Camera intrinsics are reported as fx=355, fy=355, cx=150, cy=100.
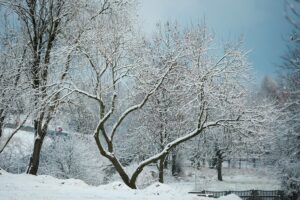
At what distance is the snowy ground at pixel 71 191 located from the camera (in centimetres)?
962

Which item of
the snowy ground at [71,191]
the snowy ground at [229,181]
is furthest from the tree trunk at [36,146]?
the snowy ground at [229,181]

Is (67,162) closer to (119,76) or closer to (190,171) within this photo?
(119,76)

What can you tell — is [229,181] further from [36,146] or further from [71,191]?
[71,191]

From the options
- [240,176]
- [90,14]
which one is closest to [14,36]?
[90,14]

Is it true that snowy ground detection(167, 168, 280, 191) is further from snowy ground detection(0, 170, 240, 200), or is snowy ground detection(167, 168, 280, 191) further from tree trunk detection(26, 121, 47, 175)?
snowy ground detection(0, 170, 240, 200)

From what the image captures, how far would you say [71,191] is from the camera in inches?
436

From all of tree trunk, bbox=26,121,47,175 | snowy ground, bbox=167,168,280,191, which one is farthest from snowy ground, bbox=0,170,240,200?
snowy ground, bbox=167,168,280,191

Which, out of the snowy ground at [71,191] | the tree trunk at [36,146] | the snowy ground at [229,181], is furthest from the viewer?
the snowy ground at [229,181]

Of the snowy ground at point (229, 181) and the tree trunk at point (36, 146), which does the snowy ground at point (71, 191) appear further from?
the snowy ground at point (229, 181)

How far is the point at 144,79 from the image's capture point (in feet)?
51.8

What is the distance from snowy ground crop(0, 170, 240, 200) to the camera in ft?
31.6

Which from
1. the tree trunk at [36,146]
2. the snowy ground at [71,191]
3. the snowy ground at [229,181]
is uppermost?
the tree trunk at [36,146]

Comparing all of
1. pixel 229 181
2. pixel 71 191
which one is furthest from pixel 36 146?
pixel 229 181

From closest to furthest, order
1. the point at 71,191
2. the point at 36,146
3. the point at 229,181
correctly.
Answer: the point at 71,191
the point at 36,146
the point at 229,181
